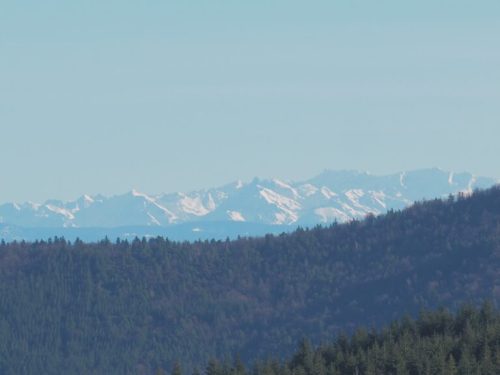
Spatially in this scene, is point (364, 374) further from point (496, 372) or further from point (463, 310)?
point (463, 310)

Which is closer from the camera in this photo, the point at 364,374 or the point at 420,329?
the point at 364,374

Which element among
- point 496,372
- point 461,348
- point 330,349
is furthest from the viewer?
point 330,349

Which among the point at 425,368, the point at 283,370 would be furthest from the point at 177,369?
the point at 425,368

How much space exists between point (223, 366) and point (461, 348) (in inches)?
680

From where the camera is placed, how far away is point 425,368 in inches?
4274

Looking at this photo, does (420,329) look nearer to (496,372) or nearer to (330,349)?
(330,349)

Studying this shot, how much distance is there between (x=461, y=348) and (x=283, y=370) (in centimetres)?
1053

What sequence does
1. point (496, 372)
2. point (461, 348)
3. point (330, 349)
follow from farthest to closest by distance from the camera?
1. point (330, 349)
2. point (461, 348)
3. point (496, 372)

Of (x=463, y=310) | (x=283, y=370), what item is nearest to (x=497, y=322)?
(x=463, y=310)

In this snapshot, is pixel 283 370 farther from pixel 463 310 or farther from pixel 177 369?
pixel 463 310

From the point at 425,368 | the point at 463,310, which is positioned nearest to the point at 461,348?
the point at 425,368

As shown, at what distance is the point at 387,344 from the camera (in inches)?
4619

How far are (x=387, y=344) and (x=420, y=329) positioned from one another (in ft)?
28.7

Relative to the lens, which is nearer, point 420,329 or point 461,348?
point 461,348
